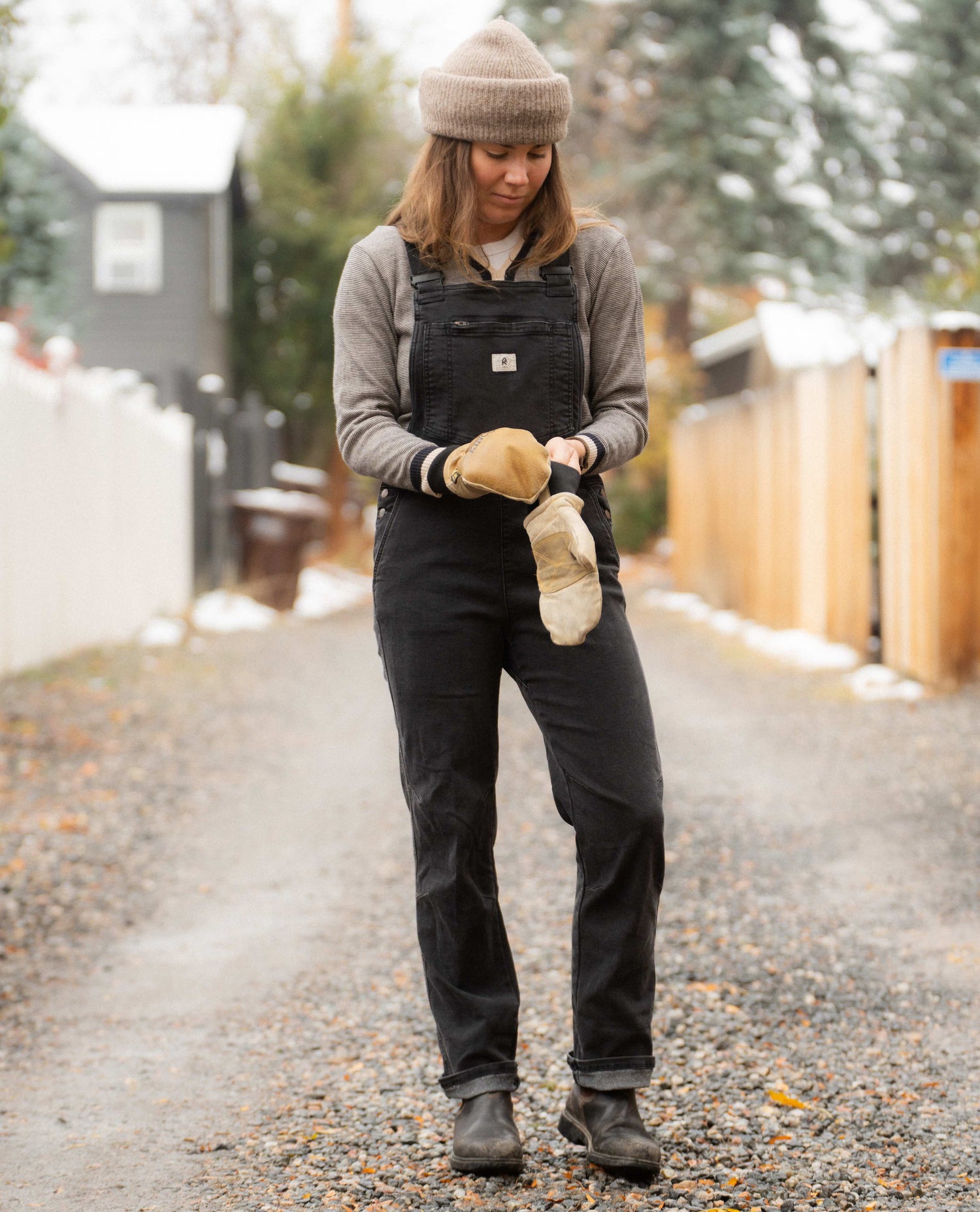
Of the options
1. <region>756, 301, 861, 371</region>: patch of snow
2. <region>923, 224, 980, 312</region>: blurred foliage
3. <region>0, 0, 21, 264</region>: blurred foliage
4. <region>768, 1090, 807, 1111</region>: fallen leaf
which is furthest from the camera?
<region>756, 301, 861, 371</region>: patch of snow

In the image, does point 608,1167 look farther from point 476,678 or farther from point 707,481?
point 707,481

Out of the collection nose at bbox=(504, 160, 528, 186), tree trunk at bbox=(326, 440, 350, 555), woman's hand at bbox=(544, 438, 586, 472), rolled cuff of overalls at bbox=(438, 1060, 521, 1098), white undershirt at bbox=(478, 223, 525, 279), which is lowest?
rolled cuff of overalls at bbox=(438, 1060, 521, 1098)

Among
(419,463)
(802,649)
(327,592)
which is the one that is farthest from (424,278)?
(327,592)

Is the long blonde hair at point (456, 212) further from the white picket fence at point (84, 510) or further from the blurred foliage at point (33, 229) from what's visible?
the blurred foliage at point (33, 229)

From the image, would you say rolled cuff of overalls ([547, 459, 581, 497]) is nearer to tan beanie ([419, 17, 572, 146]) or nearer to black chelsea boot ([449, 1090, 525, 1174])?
tan beanie ([419, 17, 572, 146])

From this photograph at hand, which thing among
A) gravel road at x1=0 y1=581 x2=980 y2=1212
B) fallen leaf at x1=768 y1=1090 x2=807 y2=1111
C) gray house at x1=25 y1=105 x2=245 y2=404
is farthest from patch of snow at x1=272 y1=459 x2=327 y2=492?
fallen leaf at x1=768 y1=1090 x2=807 y2=1111

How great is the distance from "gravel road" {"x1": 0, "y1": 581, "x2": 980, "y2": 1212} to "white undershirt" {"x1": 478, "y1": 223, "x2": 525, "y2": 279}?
1.68 meters

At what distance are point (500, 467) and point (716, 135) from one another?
25764 millimetres

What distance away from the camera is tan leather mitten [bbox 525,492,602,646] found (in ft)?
8.57

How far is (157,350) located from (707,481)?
11301mm

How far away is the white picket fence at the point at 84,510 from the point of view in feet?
Answer: 32.4

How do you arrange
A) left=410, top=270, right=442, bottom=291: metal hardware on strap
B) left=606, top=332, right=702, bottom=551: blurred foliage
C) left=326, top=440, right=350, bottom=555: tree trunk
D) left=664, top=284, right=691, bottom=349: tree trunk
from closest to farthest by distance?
left=410, top=270, right=442, bottom=291: metal hardware on strap < left=326, top=440, right=350, bottom=555: tree trunk < left=606, top=332, right=702, bottom=551: blurred foliage < left=664, top=284, right=691, bottom=349: tree trunk

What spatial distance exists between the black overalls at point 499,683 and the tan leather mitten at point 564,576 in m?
0.12

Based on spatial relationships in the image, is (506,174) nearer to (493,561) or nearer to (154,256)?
(493,561)
